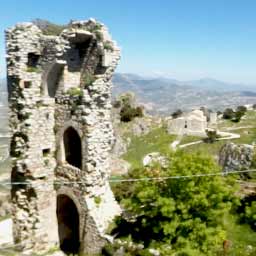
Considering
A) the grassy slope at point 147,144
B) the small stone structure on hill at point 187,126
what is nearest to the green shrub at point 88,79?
the grassy slope at point 147,144

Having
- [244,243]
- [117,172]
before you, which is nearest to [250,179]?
[244,243]

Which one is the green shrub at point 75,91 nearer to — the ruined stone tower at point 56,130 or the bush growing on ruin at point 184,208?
the ruined stone tower at point 56,130

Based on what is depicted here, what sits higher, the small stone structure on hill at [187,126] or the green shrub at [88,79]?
the green shrub at [88,79]

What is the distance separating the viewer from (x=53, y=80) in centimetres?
1984

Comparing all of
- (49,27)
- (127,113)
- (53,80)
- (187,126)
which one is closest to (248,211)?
(53,80)

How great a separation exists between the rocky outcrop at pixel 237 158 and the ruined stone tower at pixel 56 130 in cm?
1071

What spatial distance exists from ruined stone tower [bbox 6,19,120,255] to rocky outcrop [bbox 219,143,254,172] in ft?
A: 35.1

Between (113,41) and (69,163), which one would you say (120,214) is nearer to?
(69,163)

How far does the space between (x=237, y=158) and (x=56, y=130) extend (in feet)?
43.4

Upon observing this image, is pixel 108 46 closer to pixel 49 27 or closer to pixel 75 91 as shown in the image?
pixel 75 91

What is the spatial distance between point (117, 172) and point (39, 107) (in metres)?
23.9

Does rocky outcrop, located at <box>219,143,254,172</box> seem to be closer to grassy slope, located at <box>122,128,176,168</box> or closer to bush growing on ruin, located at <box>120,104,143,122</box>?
grassy slope, located at <box>122,128,176,168</box>

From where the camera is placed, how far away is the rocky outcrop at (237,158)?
27016 millimetres

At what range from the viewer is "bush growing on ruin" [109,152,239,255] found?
16.8 m
